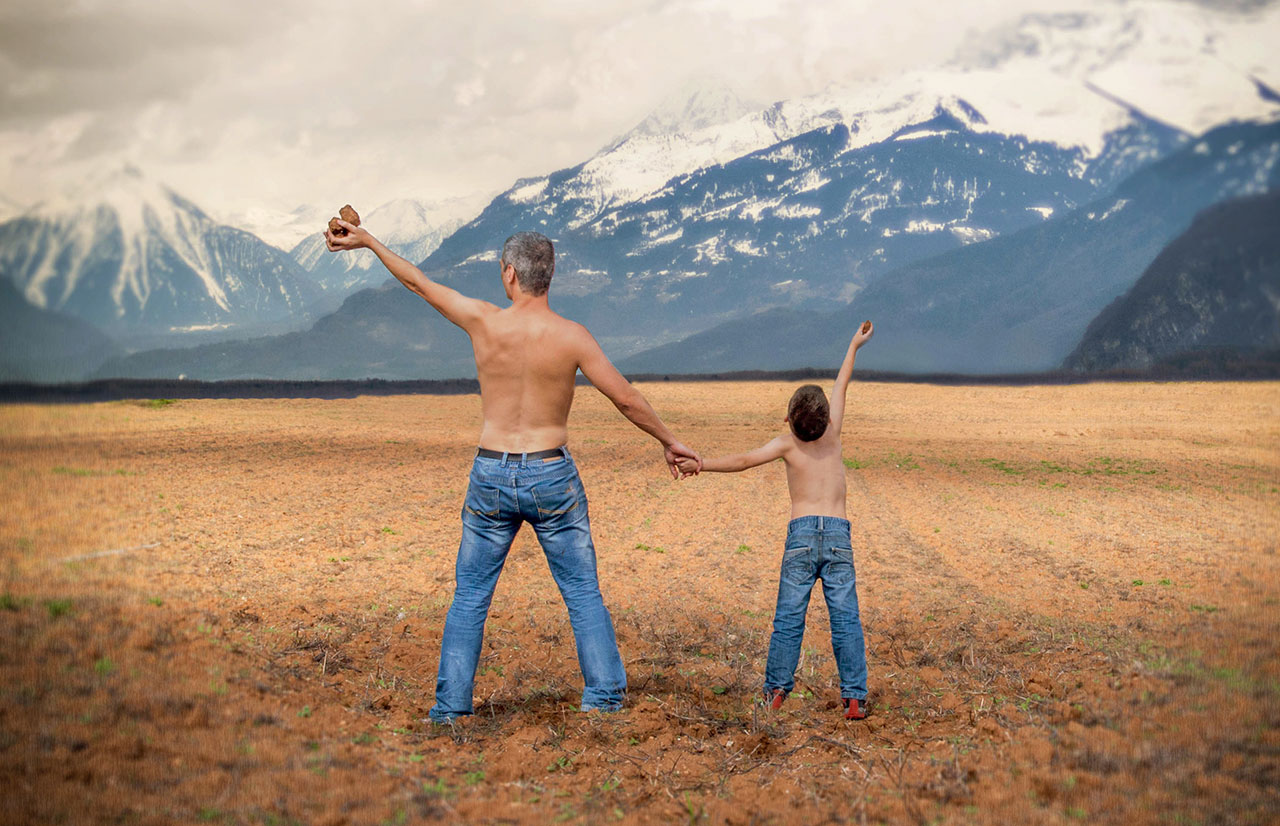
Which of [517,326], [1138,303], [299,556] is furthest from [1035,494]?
[1138,303]

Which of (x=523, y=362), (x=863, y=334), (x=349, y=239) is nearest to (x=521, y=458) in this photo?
(x=523, y=362)

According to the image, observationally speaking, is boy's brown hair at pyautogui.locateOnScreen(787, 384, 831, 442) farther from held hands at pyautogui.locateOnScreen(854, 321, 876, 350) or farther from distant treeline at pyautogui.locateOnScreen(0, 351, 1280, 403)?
distant treeline at pyautogui.locateOnScreen(0, 351, 1280, 403)

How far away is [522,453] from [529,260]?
3.08ft

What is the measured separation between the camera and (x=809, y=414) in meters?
4.54

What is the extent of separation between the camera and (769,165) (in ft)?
561

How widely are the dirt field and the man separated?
0.41 meters

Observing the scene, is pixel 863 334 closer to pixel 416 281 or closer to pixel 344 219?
pixel 416 281

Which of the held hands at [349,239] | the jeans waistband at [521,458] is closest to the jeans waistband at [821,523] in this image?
the jeans waistband at [521,458]

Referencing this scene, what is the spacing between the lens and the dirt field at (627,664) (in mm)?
3145

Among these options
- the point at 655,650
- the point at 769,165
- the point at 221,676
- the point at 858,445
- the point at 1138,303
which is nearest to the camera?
the point at 221,676

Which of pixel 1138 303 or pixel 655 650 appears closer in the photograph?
pixel 655 650

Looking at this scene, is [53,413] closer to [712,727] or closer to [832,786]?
[712,727]

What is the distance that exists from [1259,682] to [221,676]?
4.50m

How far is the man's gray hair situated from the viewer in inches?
167
